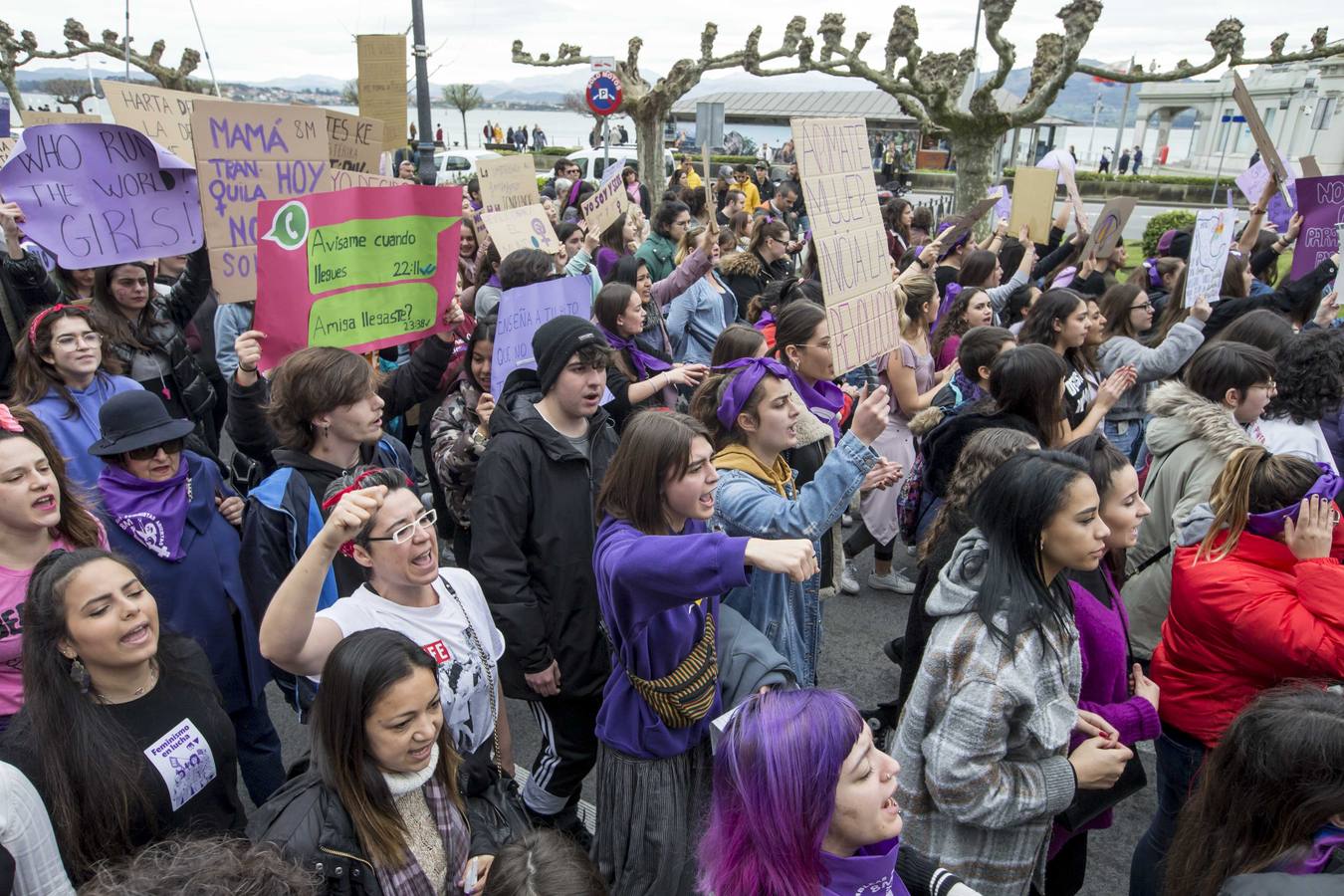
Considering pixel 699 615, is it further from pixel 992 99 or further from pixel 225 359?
pixel 992 99

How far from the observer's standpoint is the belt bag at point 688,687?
2348mm

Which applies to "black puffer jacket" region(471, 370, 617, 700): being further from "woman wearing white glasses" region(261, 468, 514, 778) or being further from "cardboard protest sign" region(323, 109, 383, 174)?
"cardboard protest sign" region(323, 109, 383, 174)

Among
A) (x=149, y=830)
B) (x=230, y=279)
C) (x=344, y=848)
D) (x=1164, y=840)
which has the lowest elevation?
(x=1164, y=840)

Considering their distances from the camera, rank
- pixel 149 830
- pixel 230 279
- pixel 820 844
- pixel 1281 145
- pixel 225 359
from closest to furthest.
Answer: pixel 820 844
pixel 149 830
pixel 230 279
pixel 225 359
pixel 1281 145

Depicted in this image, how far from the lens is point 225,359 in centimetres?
486

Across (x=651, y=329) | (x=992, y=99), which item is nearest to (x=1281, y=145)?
(x=992, y=99)

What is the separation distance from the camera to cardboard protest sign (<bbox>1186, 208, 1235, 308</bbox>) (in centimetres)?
572

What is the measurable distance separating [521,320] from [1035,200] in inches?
256

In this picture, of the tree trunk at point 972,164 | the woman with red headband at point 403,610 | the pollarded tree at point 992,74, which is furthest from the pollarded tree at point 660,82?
the woman with red headband at point 403,610

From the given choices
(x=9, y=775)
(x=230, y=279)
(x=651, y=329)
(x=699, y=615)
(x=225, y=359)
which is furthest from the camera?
(x=651, y=329)

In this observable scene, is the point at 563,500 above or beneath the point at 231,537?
above

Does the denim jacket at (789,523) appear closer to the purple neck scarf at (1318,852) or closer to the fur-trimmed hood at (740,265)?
the purple neck scarf at (1318,852)

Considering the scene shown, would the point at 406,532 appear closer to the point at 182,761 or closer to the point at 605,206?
the point at 182,761

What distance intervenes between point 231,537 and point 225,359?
2.11 m
